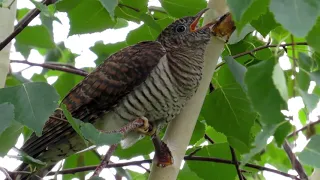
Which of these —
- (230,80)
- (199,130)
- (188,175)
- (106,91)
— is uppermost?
(106,91)

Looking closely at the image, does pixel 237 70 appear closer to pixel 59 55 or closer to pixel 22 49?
pixel 22 49

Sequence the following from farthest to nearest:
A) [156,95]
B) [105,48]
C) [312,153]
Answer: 1. [105,48]
2. [156,95]
3. [312,153]

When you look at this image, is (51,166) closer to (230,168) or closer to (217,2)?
(230,168)

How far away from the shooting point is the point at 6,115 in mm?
1163

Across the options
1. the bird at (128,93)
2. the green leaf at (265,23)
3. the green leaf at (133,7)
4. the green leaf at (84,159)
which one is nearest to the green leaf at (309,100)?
the green leaf at (265,23)

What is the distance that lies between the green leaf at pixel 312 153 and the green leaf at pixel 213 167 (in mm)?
821

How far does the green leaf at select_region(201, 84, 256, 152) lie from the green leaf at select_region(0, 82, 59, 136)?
0.55m

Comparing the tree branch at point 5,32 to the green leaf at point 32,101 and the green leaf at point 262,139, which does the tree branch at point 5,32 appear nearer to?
the green leaf at point 32,101

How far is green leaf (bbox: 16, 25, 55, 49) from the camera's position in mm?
2281

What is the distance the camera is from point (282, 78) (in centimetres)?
94

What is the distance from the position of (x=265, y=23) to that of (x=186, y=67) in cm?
61

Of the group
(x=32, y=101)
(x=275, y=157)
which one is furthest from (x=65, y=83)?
(x=32, y=101)

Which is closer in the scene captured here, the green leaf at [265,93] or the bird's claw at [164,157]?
the green leaf at [265,93]

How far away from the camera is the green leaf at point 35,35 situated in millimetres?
2281
